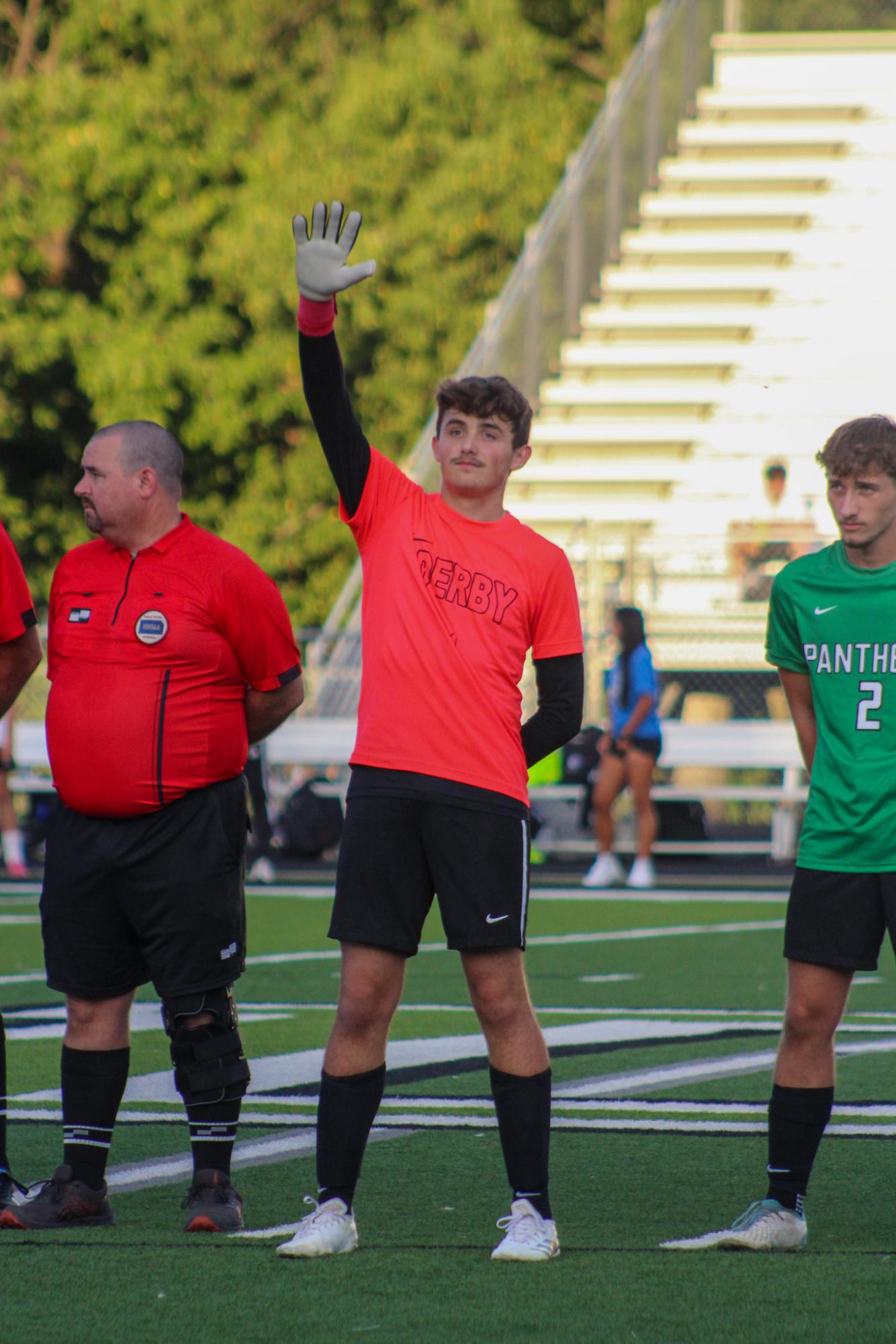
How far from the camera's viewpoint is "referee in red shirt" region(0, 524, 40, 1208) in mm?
5660

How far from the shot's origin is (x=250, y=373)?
103 feet

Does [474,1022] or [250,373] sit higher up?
[250,373]

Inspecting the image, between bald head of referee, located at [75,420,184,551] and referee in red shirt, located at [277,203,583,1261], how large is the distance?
0.59m

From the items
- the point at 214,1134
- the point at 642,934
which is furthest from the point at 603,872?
the point at 214,1134

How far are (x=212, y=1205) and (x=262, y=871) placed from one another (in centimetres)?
1155

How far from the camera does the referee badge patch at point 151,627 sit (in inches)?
219

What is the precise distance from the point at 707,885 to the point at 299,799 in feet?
12.3

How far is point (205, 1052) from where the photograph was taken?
5.55m

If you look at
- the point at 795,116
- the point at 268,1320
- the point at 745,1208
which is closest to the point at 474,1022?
the point at 745,1208

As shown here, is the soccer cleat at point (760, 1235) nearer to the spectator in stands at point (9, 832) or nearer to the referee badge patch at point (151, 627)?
the referee badge patch at point (151, 627)

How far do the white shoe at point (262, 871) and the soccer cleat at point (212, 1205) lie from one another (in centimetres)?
1134

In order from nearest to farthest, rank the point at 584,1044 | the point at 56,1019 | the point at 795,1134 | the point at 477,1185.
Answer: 1. the point at 795,1134
2. the point at 477,1185
3. the point at 584,1044
4. the point at 56,1019

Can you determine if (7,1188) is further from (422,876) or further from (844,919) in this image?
(844,919)

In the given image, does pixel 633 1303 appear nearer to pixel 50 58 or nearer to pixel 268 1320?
pixel 268 1320
